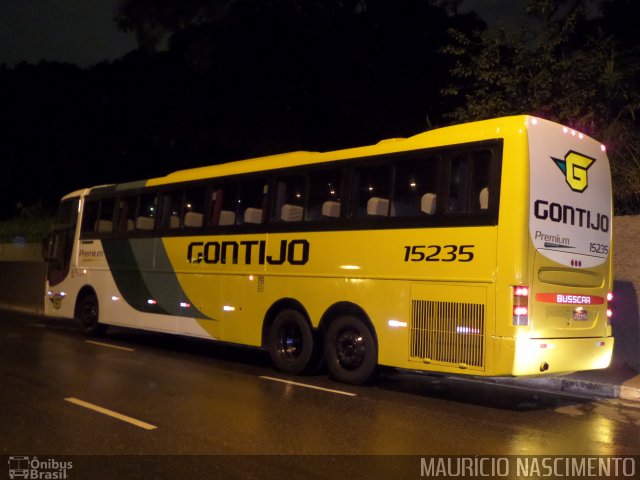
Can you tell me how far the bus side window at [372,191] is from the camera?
30.0 feet

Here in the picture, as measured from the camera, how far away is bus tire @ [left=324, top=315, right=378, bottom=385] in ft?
29.9

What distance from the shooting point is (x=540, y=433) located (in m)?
6.90

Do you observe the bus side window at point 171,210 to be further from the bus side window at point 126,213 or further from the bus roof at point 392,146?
the bus side window at point 126,213

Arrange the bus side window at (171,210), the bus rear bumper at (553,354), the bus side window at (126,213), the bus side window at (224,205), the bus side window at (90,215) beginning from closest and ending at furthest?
the bus rear bumper at (553,354), the bus side window at (224,205), the bus side window at (171,210), the bus side window at (126,213), the bus side window at (90,215)

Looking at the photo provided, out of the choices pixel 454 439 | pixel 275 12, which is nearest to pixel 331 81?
pixel 275 12

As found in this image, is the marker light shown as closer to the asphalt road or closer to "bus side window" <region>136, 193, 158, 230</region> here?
the asphalt road

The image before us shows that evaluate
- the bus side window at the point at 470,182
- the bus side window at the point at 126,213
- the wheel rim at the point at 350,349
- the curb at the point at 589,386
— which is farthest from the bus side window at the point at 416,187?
the bus side window at the point at 126,213

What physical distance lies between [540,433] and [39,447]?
489 centimetres

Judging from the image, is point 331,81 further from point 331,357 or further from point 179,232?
point 331,357

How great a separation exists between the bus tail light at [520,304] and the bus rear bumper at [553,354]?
21 cm

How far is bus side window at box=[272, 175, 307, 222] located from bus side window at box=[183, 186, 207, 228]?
2031mm

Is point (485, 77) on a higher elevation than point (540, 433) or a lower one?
higher

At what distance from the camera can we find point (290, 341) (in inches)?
410

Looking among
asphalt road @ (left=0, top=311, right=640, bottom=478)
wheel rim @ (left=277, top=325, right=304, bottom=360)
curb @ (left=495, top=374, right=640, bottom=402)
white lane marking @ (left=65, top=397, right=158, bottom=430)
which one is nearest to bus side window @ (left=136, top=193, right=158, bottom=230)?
asphalt road @ (left=0, top=311, right=640, bottom=478)
